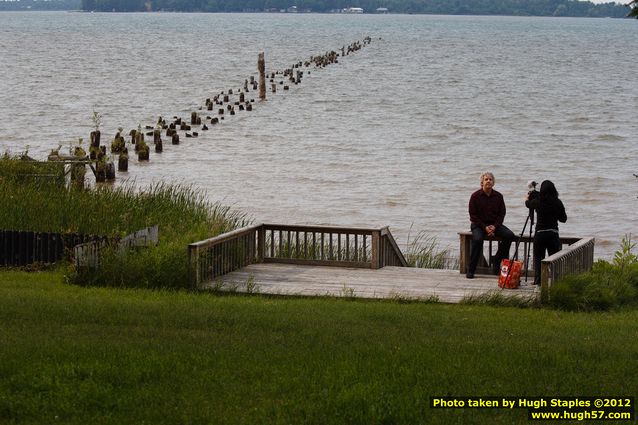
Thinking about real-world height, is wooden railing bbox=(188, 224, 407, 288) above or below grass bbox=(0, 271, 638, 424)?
below

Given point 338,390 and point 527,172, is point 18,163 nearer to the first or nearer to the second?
point 338,390

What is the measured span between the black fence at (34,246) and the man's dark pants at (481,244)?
20.2ft

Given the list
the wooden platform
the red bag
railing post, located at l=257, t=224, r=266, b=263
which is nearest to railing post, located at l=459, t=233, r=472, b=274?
the wooden platform

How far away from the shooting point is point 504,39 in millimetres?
194375

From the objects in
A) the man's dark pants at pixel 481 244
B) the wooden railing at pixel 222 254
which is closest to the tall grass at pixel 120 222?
the wooden railing at pixel 222 254

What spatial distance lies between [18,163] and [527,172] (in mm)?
24202

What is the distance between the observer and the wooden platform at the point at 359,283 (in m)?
17.4

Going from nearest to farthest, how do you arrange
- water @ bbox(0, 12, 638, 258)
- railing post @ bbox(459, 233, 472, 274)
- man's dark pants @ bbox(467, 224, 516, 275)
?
man's dark pants @ bbox(467, 224, 516, 275), railing post @ bbox(459, 233, 472, 274), water @ bbox(0, 12, 638, 258)

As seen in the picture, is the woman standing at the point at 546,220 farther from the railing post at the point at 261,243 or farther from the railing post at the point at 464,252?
the railing post at the point at 261,243

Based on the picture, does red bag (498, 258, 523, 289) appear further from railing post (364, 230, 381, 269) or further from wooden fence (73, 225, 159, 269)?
wooden fence (73, 225, 159, 269)

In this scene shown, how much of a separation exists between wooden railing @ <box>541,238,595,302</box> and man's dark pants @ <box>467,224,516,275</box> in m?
1.11

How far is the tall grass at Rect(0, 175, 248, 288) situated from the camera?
688 inches

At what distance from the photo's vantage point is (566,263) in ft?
57.7

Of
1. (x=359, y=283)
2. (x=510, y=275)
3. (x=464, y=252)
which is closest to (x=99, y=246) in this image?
(x=359, y=283)
